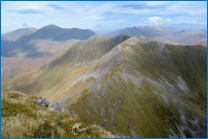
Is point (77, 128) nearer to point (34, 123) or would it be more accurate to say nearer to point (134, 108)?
point (34, 123)

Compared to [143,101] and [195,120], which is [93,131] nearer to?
[143,101]

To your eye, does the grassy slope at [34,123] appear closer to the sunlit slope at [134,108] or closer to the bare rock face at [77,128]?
the bare rock face at [77,128]

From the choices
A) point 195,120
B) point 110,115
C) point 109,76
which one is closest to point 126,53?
point 109,76

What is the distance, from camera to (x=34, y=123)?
1666 cm

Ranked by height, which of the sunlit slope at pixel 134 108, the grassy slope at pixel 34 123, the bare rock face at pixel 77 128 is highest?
the grassy slope at pixel 34 123

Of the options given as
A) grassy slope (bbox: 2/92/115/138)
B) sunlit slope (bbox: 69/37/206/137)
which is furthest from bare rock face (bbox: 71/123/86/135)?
sunlit slope (bbox: 69/37/206/137)

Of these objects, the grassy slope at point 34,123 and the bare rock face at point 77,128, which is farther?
the bare rock face at point 77,128

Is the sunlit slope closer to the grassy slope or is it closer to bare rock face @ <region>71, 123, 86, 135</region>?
the grassy slope

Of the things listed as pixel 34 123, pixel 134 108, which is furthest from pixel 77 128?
pixel 134 108

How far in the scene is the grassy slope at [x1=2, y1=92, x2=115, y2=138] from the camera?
15.5m

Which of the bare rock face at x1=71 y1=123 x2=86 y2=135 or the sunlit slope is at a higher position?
the bare rock face at x1=71 y1=123 x2=86 y2=135

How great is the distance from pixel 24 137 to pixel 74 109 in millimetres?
81010

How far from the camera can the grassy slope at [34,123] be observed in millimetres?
15523

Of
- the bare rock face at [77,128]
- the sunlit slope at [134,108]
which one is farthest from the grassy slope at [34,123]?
the sunlit slope at [134,108]
